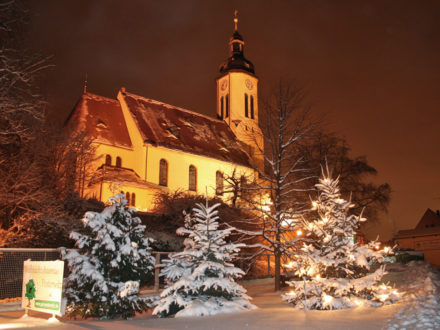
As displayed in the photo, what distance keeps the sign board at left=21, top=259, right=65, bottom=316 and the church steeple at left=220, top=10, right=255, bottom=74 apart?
44.2 m

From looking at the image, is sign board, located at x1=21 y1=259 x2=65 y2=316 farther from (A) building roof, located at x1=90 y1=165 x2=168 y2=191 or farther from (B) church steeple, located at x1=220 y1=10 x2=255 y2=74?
(B) church steeple, located at x1=220 y1=10 x2=255 y2=74

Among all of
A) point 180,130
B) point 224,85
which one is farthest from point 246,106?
point 180,130

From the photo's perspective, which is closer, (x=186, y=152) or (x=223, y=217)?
(x=223, y=217)

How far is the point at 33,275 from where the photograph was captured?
31.1ft

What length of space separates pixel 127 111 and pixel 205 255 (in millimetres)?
28206

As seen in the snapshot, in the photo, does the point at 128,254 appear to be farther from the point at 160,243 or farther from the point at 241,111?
the point at 241,111

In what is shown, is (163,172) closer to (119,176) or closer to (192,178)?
(192,178)

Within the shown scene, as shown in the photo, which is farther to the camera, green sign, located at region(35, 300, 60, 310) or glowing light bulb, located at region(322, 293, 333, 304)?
glowing light bulb, located at region(322, 293, 333, 304)

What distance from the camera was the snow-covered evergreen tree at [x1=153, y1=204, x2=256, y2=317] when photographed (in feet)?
31.7

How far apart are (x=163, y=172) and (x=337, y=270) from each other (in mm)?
25542

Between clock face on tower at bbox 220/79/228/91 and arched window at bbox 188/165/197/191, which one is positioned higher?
clock face on tower at bbox 220/79/228/91

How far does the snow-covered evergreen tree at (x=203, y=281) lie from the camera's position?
31.7ft

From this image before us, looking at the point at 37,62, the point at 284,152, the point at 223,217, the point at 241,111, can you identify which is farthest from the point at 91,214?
the point at 241,111

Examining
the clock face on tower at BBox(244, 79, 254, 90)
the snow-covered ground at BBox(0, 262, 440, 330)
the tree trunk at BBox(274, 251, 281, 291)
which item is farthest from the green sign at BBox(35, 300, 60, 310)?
the clock face on tower at BBox(244, 79, 254, 90)
